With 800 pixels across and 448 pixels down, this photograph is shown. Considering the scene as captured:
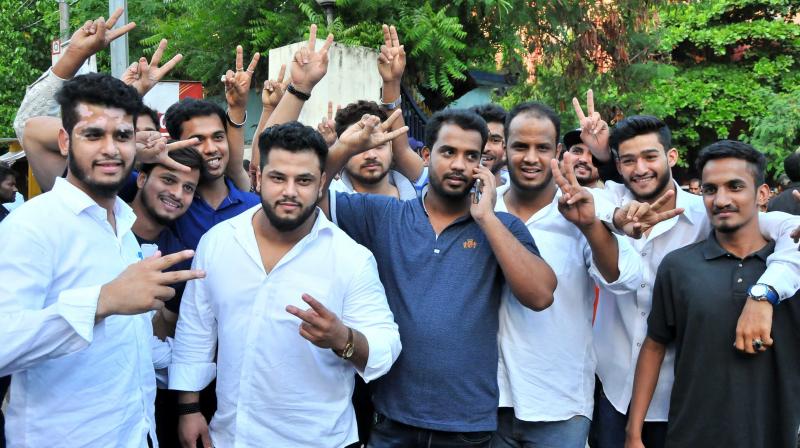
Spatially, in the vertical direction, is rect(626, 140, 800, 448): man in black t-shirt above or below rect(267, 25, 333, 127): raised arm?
below

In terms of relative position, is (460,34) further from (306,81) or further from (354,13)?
(306,81)

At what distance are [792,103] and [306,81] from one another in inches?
500

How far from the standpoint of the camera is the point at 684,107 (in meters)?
16.0

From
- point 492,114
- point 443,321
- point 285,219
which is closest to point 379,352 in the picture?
point 443,321

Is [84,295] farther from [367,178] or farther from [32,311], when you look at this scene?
[367,178]

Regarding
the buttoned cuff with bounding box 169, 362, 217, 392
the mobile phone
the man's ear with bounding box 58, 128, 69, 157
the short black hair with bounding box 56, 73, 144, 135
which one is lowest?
the buttoned cuff with bounding box 169, 362, 217, 392

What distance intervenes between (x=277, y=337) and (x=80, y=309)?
2.72 ft

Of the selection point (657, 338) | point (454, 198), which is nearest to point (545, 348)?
point (657, 338)

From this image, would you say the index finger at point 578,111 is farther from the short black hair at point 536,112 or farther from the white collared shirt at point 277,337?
the white collared shirt at point 277,337

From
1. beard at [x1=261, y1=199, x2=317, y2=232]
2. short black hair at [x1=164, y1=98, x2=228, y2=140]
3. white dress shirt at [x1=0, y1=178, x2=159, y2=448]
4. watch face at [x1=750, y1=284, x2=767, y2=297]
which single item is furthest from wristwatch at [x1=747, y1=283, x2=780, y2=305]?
short black hair at [x1=164, y1=98, x2=228, y2=140]

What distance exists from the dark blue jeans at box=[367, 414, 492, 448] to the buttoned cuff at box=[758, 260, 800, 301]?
53.5 inches

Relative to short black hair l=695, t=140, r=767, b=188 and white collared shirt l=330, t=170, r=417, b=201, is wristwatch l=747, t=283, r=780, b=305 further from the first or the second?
white collared shirt l=330, t=170, r=417, b=201

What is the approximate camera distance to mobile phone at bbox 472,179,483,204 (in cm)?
312

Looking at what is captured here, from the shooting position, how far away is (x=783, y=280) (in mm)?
3045
